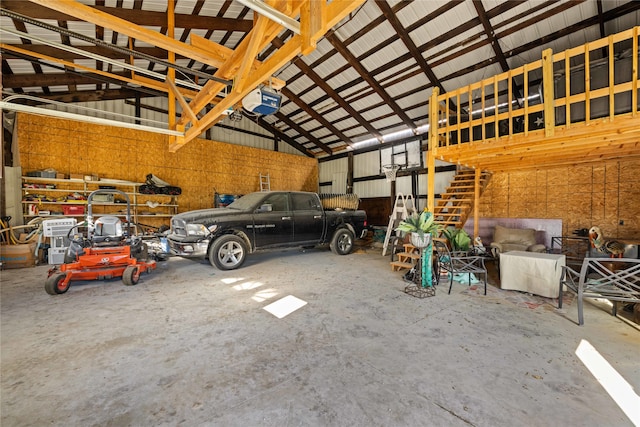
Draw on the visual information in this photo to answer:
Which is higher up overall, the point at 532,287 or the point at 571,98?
the point at 571,98

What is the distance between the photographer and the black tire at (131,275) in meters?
4.07

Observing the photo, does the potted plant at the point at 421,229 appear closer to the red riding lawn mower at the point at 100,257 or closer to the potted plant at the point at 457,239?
the potted plant at the point at 457,239

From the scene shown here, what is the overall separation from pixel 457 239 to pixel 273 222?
4088 mm

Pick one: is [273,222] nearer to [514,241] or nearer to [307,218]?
[307,218]

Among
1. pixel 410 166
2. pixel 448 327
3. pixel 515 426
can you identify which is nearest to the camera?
pixel 515 426

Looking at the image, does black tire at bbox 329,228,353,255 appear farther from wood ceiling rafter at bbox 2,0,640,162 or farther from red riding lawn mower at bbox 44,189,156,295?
wood ceiling rafter at bbox 2,0,640,162

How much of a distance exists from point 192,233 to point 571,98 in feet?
21.5

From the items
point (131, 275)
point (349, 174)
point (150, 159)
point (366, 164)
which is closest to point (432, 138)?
point (131, 275)

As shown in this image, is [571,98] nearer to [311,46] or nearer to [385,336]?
[311,46]

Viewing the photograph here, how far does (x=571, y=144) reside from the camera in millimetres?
4152

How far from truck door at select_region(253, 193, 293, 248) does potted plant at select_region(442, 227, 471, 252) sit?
3.52 m

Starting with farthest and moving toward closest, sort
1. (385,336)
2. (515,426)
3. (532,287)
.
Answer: (532,287) → (385,336) → (515,426)

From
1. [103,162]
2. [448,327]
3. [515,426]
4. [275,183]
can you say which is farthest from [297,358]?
[275,183]

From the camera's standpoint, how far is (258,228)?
5547 millimetres
